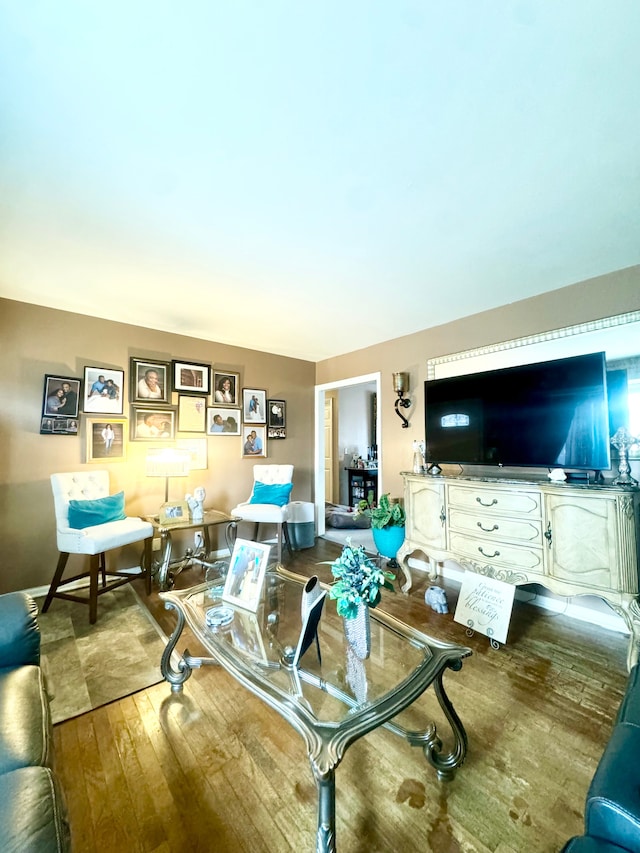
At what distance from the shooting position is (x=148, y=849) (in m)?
1.03

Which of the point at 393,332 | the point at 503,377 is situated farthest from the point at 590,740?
the point at 393,332

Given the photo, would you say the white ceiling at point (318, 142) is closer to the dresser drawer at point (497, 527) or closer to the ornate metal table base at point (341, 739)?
the dresser drawer at point (497, 527)

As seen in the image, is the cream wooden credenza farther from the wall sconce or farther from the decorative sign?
the wall sconce

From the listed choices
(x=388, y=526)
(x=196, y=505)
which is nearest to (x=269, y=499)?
(x=196, y=505)

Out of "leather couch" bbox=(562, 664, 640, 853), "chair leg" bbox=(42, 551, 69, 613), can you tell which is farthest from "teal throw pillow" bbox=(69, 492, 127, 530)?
"leather couch" bbox=(562, 664, 640, 853)

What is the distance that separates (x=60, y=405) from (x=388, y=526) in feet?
10.3

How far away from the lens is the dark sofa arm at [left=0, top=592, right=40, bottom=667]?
1.22m

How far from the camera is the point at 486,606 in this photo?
2.19m

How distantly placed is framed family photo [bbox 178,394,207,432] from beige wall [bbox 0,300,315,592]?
0.20m

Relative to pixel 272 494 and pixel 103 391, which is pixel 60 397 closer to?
pixel 103 391

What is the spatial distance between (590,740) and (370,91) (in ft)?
8.72

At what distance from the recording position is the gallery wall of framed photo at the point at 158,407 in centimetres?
296

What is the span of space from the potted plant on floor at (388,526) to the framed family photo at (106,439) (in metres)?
2.51

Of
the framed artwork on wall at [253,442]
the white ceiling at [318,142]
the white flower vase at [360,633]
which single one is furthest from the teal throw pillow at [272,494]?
the white flower vase at [360,633]
